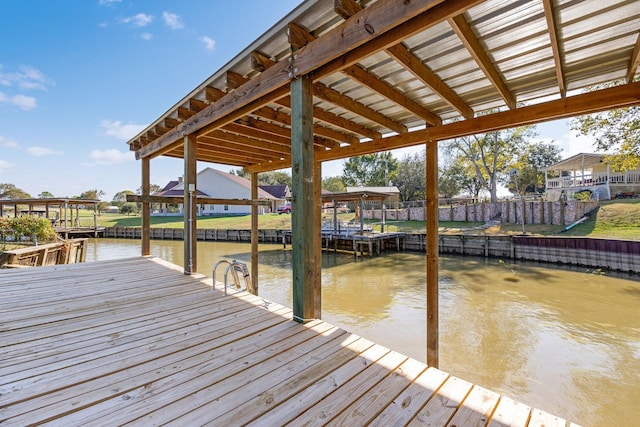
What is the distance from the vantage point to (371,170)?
1570 inches

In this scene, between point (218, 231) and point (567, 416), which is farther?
point (218, 231)

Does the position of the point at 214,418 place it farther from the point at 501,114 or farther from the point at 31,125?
the point at 31,125

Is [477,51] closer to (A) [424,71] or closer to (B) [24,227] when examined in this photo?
(A) [424,71]

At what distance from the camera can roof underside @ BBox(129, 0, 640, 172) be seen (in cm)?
188

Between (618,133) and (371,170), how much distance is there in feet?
94.7

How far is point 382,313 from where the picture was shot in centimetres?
685

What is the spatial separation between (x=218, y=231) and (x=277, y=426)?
22200mm

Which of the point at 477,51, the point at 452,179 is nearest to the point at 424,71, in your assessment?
the point at 477,51

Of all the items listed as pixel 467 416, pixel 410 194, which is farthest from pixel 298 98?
pixel 410 194

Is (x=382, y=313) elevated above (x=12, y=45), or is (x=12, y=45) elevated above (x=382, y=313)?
(x=12, y=45)

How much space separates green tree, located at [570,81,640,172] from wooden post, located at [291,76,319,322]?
47.3 ft

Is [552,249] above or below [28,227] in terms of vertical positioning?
below

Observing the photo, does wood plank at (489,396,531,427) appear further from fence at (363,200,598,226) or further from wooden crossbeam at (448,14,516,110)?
fence at (363,200,598,226)

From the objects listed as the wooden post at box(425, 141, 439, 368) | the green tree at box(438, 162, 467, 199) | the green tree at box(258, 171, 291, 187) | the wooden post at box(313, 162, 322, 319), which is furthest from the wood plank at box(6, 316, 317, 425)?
the green tree at box(258, 171, 291, 187)
